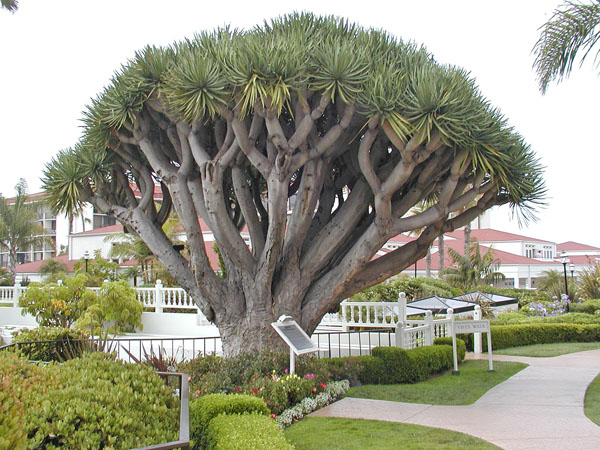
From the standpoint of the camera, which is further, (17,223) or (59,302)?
(17,223)

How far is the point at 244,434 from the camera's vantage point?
560cm

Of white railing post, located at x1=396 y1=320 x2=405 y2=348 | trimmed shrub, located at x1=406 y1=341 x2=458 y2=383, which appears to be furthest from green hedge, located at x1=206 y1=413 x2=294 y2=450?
white railing post, located at x1=396 y1=320 x2=405 y2=348

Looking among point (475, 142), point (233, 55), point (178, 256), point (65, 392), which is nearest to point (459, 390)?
point (475, 142)

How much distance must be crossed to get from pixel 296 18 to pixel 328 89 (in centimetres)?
245

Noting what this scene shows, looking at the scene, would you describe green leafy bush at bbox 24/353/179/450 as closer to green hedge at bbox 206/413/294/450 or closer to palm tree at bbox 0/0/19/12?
green hedge at bbox 206/413/294/450

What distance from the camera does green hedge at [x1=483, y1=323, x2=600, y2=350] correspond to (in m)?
17.9

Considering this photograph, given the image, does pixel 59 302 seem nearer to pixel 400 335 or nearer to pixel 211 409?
pixel 400 335

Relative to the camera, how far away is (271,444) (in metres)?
5.28

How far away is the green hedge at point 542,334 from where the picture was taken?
17.9 m

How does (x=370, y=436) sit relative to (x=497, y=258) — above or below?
below

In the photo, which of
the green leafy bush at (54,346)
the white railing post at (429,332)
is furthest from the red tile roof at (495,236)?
the green leafy bush at (54,346)

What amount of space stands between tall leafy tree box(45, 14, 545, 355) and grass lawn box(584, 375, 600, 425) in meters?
3.47

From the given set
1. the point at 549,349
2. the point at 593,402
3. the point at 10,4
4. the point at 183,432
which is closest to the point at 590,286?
the point at 549,349

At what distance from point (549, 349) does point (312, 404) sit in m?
11.1
